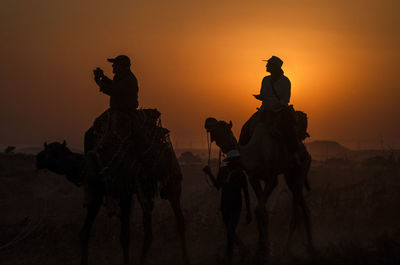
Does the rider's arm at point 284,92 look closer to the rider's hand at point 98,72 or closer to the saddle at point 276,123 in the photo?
the saddle at point 276,123

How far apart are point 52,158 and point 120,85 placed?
2151mm

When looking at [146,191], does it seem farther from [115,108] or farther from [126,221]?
[115,108]

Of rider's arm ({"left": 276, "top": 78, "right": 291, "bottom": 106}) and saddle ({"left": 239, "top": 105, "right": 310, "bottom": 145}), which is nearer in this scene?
saddle ({"left": 239, "top": 105, "right": 310, "bottom": 145})

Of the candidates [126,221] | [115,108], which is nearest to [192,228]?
[126,221]

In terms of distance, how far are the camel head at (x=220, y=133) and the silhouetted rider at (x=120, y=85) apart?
1944mm

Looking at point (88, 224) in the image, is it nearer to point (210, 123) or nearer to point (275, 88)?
point (210, 123)

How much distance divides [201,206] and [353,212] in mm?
4945

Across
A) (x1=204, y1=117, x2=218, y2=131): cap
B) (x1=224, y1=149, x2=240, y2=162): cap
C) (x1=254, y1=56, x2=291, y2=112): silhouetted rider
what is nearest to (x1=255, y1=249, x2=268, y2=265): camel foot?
(x1=224, y1=149, x2=240, y2=162): cap

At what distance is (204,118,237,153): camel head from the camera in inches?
367

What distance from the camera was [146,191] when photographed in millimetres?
10125

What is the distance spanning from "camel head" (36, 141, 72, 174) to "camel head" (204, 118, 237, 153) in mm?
3256

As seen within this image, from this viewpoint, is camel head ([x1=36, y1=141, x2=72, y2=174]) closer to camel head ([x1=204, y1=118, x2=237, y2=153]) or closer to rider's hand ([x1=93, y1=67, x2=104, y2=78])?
rider's hand ([x1=93, y1=67, x2=104, y2=78])

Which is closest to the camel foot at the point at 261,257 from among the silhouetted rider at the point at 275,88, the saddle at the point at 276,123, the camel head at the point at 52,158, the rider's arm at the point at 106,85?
the saddle at the point at 276,123

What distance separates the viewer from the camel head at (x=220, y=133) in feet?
30.6
